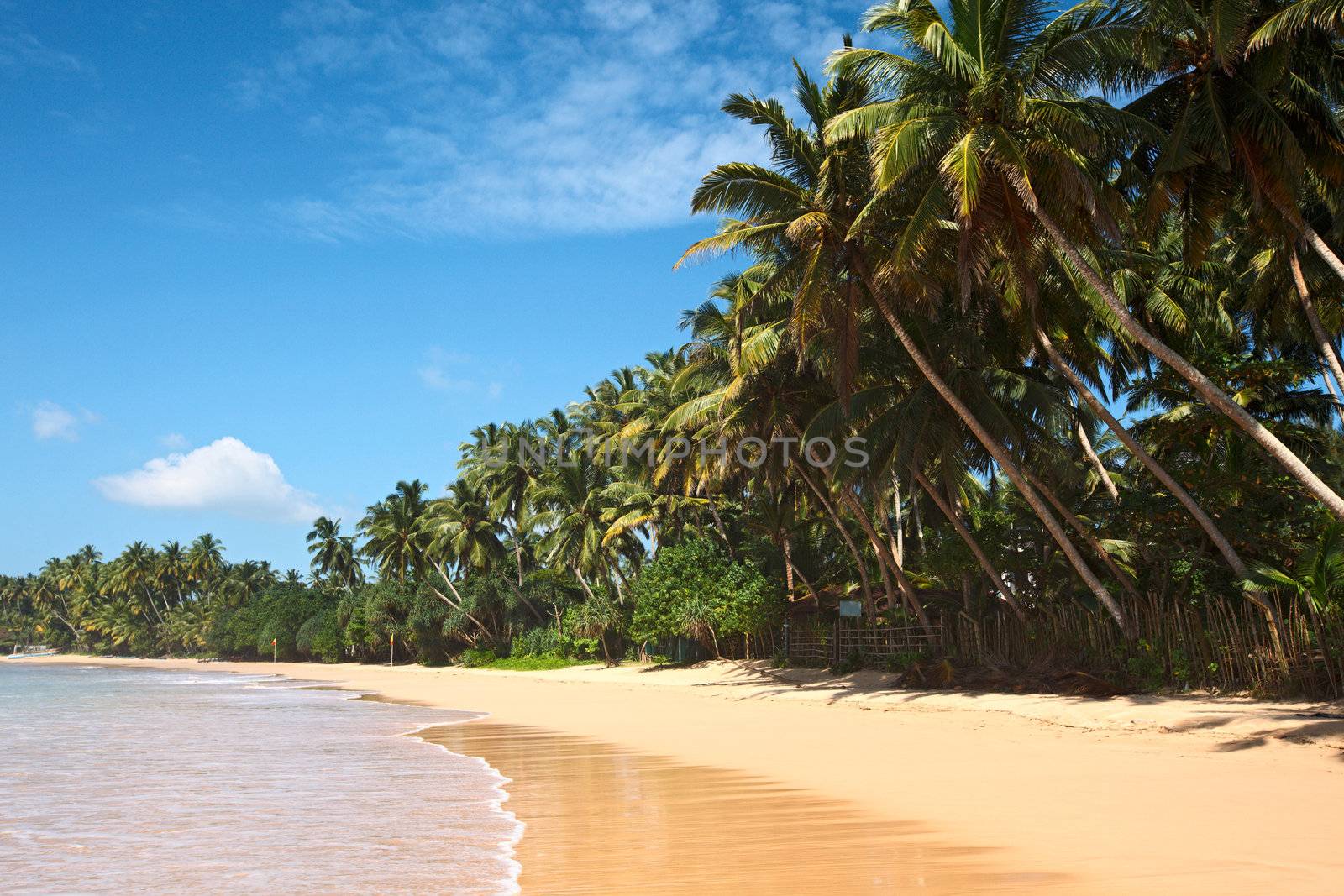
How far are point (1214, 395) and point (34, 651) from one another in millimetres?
140417

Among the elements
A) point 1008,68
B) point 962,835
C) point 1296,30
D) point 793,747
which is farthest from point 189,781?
point 1296,30

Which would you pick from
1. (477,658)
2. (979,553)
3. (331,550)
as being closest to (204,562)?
(331,550)

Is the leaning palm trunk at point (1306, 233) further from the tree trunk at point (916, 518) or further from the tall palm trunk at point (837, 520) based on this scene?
the tall palm trunk at point (837, 520)

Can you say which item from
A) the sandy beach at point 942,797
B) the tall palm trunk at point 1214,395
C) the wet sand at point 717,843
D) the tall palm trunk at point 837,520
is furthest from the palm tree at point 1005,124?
the tall palm trunk at point 837,520

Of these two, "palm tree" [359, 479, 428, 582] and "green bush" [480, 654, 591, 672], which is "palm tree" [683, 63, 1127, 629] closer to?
"green bush" [480, 654, 591, 672]

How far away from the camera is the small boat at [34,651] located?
115100 mm

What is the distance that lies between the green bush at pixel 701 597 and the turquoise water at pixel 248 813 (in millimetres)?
12890

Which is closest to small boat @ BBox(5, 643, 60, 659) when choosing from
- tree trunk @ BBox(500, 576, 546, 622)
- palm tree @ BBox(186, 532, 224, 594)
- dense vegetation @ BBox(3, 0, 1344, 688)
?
palm tree @ BBox(186, 532, 224, 594)

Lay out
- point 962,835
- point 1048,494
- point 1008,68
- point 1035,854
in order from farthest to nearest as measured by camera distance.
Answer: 1. point 1048,494
2. point 1008,68
3. point 962,835
4. point 1035,854

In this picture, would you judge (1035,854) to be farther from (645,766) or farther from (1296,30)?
(1296,30)

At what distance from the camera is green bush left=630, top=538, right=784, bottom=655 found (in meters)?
27.3

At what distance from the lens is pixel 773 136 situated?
18.5 m

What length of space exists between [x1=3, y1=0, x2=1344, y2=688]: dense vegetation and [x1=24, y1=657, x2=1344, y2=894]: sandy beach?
3.00 m

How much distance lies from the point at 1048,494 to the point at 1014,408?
1755 mm
